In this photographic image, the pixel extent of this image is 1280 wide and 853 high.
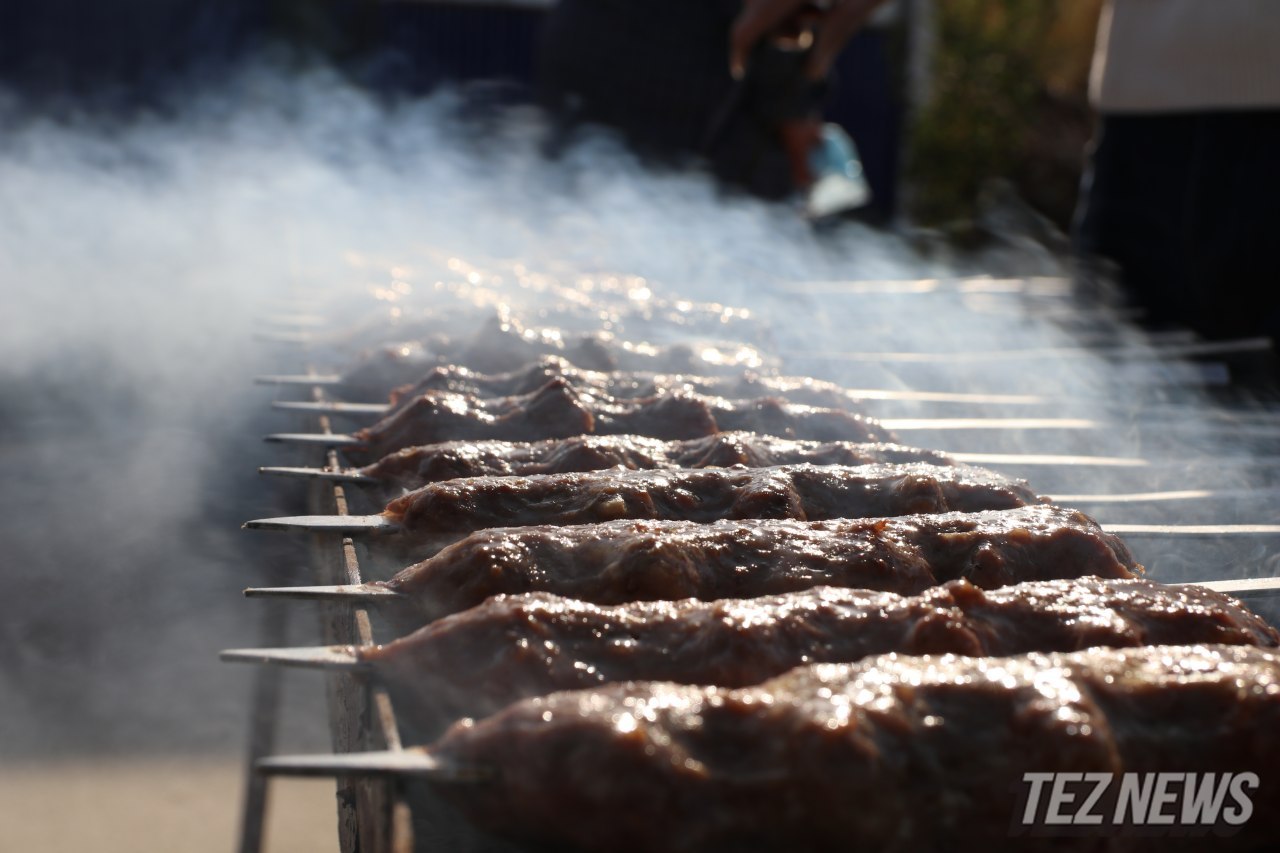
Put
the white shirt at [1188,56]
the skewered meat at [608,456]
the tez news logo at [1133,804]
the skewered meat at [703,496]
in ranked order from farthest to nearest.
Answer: the white shirt at [1188,56], the skewered meat at [608,456], the skewered meat at [703,496], the tez news logo at [1133,804]

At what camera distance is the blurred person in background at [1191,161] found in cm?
562

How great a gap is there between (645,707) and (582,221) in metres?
7.32

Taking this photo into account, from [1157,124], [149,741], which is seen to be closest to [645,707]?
[149,741]

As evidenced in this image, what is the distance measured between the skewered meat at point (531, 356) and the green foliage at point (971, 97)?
15222mm

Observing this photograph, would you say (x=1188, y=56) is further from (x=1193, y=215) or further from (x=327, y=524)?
(x=327, y=524)

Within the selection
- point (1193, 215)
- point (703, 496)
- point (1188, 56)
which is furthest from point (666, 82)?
point (703, 496)

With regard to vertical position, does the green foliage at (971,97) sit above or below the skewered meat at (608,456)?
above

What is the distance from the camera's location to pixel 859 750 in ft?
6.26

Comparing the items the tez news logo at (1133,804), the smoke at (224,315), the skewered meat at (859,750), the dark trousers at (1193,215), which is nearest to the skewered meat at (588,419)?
the smoke at (224,315)

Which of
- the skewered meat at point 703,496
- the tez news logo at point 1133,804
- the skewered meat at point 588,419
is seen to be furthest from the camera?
the skewered meat at point 588,419

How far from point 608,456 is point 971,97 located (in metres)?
17.7

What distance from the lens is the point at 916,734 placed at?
1.98 m

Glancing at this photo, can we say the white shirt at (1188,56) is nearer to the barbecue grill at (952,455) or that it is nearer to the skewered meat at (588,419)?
the barbecue grill at (952,455)

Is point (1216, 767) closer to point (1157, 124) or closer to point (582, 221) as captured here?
point (1157, 124)
